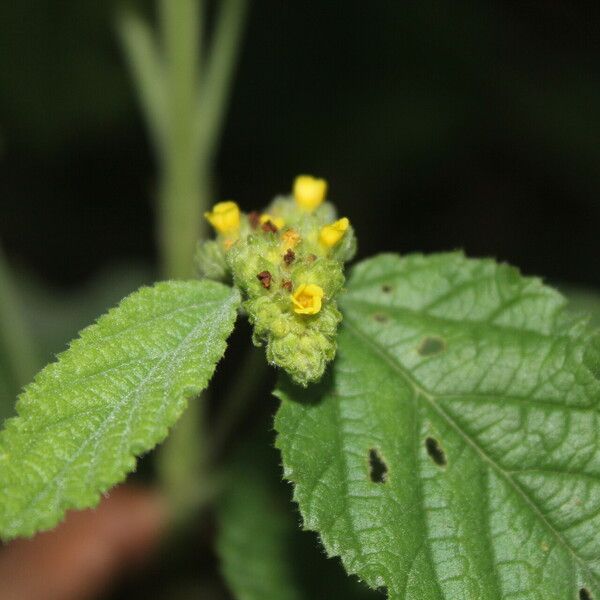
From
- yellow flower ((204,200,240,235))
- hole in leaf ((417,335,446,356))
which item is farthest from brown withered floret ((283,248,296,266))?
hole in leaf ((417,335,446,356))

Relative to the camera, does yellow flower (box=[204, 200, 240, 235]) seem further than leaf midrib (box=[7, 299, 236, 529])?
Yes

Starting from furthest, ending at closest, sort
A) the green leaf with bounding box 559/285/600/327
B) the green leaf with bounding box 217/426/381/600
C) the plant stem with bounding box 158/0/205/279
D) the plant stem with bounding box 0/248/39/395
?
the plant stem with bounding box 0/248/39/395
the green leaf with bounding box 559/285/600/327
the plant stem with bounding box 158/0/205/279
the green leaf with bounding box 217/426/381/600

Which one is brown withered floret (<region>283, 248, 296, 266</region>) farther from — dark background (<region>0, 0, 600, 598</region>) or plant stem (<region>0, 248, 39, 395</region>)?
dark background (<region>0, 0, 600, 598</region>)

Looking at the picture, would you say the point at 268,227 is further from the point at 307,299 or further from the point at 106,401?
the point at 106,401

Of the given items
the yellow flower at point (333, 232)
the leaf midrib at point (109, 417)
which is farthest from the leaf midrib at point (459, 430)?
the leaf midrib at point (109, 417)

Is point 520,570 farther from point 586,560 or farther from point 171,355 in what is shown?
point 171,355

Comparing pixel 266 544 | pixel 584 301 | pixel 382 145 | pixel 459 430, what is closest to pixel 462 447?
pixel 459 430

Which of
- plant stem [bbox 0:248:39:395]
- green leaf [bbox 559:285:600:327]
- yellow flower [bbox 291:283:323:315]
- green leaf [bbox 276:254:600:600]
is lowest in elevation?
green leaf [bbox 276:254:600:600]

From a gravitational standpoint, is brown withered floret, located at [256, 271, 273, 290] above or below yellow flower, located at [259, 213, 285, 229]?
below

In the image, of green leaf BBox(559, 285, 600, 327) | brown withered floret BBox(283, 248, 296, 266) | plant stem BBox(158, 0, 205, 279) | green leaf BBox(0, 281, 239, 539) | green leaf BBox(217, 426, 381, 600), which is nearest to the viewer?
green leaf BBox(0, 281, 239, 539)
